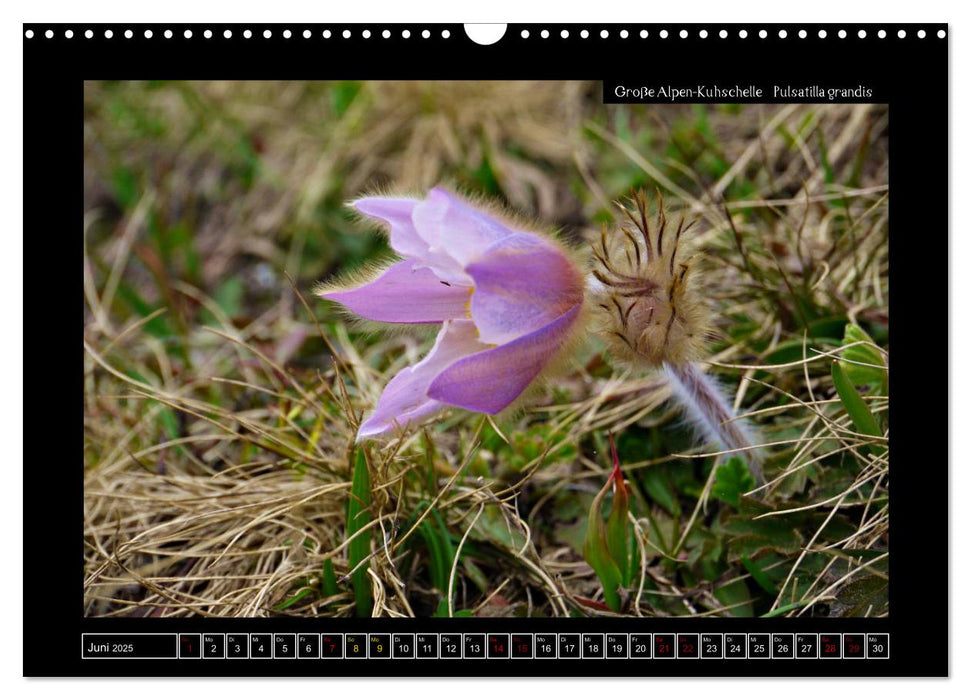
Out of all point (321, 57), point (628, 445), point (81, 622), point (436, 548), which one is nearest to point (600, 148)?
point (628, 445)

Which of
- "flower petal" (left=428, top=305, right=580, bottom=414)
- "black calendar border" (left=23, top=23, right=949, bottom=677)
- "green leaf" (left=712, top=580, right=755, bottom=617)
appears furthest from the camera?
"green leaf" (left=712, top=580, right=755, bottom=617)

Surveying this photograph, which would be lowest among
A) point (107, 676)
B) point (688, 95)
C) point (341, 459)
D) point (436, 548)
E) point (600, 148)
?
point (107, 676)

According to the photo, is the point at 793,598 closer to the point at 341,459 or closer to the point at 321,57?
the point at 341,459

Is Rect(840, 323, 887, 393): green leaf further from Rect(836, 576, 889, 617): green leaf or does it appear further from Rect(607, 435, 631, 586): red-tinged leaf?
Rect(607, 435, 631, 586): red-tinged leaf

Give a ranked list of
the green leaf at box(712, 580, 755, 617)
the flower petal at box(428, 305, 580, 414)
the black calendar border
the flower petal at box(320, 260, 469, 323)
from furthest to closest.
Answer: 1. the green leaf at box(712, 580, 755, 617)
2. the black calendar border
3. the flower petal at box(320, 260, 469, 323)
4. the flower petal at box(428, 305, 580, 414)

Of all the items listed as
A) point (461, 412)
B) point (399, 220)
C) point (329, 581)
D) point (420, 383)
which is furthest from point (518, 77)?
point (329, 581)

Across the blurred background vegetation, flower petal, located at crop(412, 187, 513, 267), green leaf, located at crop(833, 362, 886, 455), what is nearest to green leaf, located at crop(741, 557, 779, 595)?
the blurred background vegetation

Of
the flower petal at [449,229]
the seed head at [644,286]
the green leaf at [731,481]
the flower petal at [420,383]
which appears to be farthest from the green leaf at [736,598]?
the flower petal at [449,229]

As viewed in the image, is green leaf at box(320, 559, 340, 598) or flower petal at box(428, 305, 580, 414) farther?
green leaf at box(320, 559, 340, 598)
